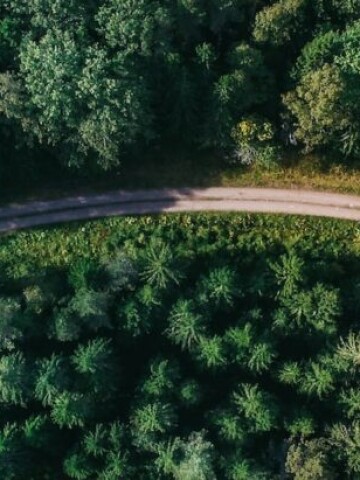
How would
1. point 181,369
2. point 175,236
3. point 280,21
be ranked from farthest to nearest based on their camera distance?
point 175,236, point 181,369, point 280,21

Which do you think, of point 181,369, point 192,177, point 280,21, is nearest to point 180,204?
point 192,177

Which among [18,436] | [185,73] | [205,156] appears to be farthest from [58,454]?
[185,73]

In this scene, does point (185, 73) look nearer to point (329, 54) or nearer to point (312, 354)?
point (329, 54)

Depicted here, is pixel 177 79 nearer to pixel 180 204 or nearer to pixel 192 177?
pixel 192 177

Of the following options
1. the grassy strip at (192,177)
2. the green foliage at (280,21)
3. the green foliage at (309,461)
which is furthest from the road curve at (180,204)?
the green foliage at (309,461)

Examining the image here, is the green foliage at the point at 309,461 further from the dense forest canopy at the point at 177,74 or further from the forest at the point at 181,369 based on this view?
the dense forest canopy at the point at 177,74
